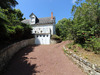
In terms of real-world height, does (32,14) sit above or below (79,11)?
above

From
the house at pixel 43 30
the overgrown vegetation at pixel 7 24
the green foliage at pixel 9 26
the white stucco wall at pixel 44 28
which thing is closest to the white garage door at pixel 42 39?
the house at pixel 43 30

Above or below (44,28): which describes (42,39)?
below

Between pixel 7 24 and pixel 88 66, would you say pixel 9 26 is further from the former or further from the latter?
pixel 88 66

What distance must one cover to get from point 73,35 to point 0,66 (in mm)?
7449

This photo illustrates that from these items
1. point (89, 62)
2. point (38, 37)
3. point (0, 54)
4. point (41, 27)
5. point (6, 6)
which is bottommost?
point (89, 62)

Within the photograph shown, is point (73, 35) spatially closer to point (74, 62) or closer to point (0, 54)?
point (74, 62)

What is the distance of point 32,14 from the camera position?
14.9 metres

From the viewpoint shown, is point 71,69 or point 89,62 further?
point 71,69

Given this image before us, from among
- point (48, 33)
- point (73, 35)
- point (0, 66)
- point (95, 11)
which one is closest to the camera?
point (0, 66)

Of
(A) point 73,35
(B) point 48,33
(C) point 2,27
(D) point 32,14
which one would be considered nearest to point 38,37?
(B) point 48,33

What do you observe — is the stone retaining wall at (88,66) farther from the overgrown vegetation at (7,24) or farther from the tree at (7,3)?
the tree at (7,3)

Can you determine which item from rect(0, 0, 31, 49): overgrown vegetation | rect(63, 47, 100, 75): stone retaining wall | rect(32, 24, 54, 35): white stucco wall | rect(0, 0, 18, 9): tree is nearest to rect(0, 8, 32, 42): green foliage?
rect(0, 0, 31, 49): overgrown vegetation

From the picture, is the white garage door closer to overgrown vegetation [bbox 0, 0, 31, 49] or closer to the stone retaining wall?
overgrown vegetation [bbox 0, 0, 31, 49]

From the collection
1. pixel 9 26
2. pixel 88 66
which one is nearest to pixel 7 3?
pixel 9 26
